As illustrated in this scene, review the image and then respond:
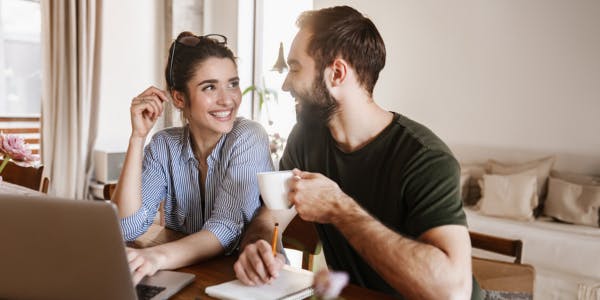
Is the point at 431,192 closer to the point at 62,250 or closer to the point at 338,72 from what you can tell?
the point at 338,72

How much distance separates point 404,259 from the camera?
0.93 m

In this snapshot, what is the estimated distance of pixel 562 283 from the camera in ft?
9.07

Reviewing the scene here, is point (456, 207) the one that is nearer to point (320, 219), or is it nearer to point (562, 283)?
point (320, 219)

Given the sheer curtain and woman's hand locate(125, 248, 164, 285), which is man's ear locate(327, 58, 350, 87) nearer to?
woman's hand locate(125, 248, 164, 285)

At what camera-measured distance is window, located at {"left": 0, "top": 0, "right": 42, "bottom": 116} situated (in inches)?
156

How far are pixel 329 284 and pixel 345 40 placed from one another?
0.98m

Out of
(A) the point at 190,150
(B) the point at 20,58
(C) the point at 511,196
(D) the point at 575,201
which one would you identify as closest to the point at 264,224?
(A) the point at 190,150

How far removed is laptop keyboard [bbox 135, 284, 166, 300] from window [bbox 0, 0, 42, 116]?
12.4ft

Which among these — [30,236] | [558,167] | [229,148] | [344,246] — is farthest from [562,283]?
[30,236]

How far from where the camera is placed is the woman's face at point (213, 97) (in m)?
1.51

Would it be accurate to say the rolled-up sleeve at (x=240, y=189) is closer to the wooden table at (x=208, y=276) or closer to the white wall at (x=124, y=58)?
the wooden table at (x=208, y=276)

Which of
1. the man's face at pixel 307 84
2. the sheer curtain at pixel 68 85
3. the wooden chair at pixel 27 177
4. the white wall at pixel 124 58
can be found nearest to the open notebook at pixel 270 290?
the man's face at pixel 307 84

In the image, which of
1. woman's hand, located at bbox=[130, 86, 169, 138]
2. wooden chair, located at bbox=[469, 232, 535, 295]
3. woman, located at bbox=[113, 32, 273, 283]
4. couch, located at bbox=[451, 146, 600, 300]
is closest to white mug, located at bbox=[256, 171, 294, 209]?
woman, located at bbox=[113, 32, 273, 283]

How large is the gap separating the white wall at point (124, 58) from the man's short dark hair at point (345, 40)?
3289mm
